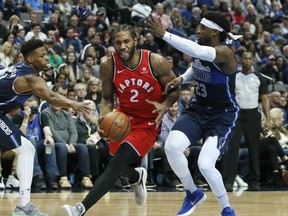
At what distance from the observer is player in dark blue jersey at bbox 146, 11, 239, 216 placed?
26.6 ft

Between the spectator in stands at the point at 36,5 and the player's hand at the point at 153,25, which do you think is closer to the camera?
the player's hand at the point at 153,25

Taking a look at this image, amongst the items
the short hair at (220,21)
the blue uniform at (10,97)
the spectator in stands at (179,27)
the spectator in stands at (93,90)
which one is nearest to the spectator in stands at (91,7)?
the spectator in stands at (179,27)

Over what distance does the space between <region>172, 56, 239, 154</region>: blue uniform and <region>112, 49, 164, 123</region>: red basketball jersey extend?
385mm

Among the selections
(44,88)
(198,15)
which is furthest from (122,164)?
(198,15)

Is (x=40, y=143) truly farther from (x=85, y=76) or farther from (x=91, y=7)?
(x=91, y=7)

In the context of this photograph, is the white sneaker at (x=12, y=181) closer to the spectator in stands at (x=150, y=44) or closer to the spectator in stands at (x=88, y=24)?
the spectator in stands at (x=88, y=24)

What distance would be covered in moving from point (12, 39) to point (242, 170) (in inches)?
202

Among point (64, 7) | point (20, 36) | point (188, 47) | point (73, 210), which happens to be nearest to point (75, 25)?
point (64, 7)

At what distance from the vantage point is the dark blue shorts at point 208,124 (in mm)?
8281

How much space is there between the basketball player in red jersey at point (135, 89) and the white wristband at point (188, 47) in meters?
0.68

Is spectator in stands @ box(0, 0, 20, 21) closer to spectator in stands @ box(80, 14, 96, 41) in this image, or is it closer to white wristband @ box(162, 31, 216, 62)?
spectator in stands @ box(80, 14, 96, 41)

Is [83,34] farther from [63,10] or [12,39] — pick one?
[12,39]

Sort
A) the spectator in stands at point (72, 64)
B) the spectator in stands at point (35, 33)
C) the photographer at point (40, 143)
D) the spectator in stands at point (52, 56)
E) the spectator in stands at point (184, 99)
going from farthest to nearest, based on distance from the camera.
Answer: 1. the spectator in stands at point (35, 33)
2. the spectator in stands at point (52, 56)
3. the spectator in stands at point (72, 64)
4. the spectator in stands at point (184, 99)
5. the photographer at point (40, 143)

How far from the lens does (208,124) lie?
27.5ft
